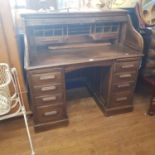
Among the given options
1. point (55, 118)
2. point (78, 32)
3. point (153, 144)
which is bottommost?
point (153, 144)

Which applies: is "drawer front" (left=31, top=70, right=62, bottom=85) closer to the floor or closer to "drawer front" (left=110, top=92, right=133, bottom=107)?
the floor

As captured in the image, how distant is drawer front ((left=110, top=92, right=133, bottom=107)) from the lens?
1.92 metres

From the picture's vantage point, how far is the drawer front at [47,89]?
5.13 feet

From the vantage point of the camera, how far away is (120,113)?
2.04m

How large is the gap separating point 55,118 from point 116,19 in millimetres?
1244

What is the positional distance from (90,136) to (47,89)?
643mm

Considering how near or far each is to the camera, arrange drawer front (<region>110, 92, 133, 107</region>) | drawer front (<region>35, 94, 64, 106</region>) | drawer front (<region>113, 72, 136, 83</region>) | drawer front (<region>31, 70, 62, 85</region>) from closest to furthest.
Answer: drawer front (<region>31, 70, 62, 85</region>), drawer front (<region>35, 94, 64, 106</region>), drawer front (<region>113, 72, 136, 83</region>), drawer front (<region>110, 92, 133, 107</region>)

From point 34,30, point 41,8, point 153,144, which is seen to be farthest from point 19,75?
point 153,144

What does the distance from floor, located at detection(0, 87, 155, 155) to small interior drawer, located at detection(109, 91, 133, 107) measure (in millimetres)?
150

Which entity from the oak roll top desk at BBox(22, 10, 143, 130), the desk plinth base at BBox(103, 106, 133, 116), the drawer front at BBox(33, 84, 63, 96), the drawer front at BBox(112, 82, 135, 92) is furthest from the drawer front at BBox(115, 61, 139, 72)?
the drawer front at BBox(33, 84, 63, 96)

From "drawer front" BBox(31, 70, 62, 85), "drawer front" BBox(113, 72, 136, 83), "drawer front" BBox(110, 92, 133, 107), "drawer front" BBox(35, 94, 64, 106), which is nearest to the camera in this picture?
"drawer front" BBox(31, 70, 62, 85)

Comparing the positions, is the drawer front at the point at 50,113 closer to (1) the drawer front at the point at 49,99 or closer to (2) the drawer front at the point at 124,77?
(1) the drawer front at the point at 49,99

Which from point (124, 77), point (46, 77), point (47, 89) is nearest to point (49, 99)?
point (47, 89)

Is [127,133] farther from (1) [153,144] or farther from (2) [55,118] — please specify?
(2) [55,118]
